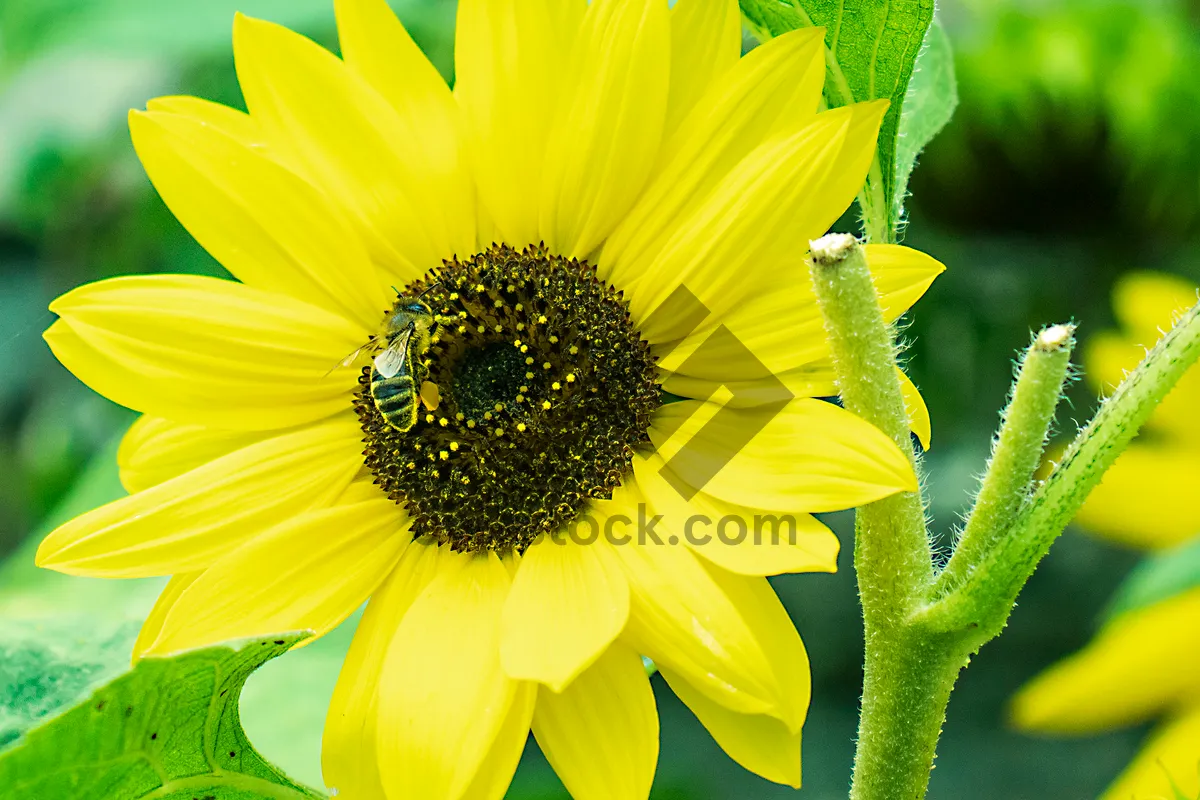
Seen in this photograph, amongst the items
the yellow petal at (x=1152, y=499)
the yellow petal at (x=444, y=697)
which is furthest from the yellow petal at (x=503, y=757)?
the yellow petal at (x=1152, y=499)

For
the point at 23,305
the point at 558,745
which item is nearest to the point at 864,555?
the point at 558,745

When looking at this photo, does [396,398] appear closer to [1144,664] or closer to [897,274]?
[897,274]

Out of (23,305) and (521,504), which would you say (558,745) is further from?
(23,305)

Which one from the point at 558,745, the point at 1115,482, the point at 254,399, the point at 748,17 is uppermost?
the point at 748,17

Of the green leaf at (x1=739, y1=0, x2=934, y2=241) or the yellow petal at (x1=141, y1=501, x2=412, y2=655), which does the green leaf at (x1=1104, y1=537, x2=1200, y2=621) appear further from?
the yellow petal at (x1=141, y1=501, x2=412, y2=655)

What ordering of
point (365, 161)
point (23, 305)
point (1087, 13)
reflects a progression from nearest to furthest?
point (365, 161)
point (1087, 13)
point (23, 305)

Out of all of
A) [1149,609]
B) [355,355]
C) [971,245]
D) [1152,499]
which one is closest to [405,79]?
[355,355]

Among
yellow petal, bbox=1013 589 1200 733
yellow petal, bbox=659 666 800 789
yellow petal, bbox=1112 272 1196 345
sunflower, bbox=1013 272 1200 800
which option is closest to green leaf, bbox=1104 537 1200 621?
sunflower, bbox=1013 272 1200 800

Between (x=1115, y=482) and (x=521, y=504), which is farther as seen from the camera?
(x=1115, y=482)
